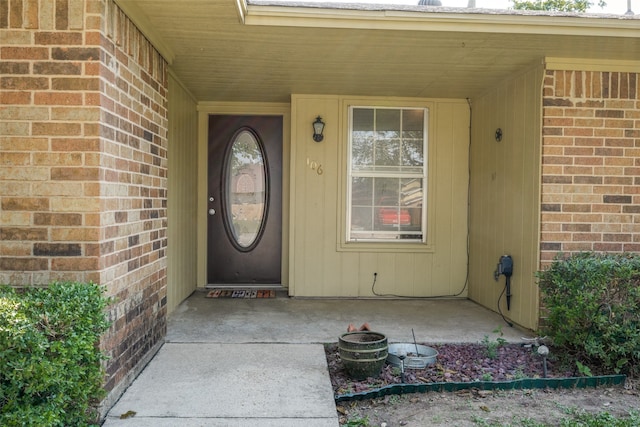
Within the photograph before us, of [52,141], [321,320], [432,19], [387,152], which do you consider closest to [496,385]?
[321,320]

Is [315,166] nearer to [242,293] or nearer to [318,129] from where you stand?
[318,129]

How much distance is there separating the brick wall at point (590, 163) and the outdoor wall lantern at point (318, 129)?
2470 millimetres

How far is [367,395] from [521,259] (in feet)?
7.55

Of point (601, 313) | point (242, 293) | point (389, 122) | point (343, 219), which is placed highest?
point (389, 122)

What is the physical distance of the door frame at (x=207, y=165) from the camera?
637cm

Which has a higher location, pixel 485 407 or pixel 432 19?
pixel 432 19

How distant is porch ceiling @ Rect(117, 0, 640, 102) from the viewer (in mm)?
3498

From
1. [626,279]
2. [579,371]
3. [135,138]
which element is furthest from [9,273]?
[626,279]

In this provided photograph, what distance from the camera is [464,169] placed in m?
6.08

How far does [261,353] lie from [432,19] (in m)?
2.72

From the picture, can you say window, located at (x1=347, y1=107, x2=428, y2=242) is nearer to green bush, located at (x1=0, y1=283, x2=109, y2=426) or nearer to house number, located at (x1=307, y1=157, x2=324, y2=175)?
house number, located at (x1=307, y1=157, x2=324, y2=175)

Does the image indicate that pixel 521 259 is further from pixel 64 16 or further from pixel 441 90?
pixel 64 16

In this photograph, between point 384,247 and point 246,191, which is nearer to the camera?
point 384,247

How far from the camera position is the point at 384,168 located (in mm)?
6066
